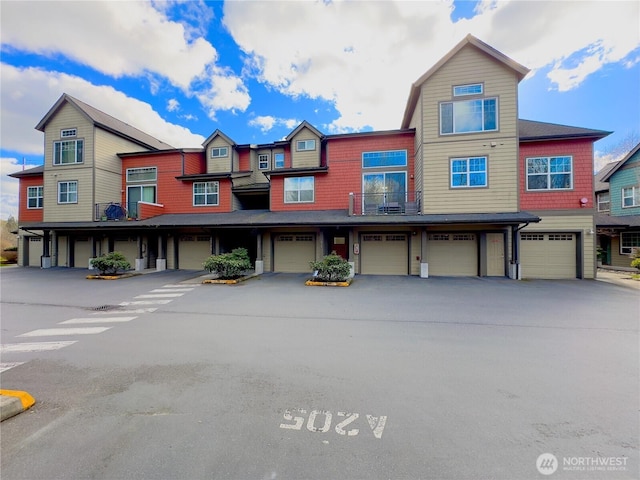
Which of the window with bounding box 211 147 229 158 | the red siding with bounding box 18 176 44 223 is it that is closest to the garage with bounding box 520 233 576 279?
the window with bounding box 211 147 229 158

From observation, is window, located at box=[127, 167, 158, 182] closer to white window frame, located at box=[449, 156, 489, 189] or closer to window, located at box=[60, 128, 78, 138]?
→ window, located at box=[60, 128, 78, 138]

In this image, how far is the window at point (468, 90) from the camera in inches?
516

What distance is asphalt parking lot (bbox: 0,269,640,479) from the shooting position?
7.67 feet

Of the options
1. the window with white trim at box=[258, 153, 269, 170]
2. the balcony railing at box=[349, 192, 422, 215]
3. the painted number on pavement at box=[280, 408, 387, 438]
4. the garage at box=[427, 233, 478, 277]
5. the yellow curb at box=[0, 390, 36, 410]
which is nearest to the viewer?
the painted number on pavement at box=[280, 408, 387, 438]

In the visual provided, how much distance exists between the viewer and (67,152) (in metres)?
17.9

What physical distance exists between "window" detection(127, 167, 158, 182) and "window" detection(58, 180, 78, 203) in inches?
123

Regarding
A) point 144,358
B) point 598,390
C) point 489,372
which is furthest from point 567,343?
point 144,358

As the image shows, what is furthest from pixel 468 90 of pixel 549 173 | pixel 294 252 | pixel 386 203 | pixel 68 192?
pixel 68 192

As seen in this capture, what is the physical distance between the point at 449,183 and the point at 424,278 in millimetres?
4869

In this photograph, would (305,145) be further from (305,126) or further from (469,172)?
(469,172)

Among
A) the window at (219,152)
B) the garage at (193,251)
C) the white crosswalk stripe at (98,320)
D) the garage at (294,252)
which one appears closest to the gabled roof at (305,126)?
the window at (219,152)

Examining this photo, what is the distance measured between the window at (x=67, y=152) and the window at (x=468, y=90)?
22.8 meters

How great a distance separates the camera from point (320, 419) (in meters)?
2.90

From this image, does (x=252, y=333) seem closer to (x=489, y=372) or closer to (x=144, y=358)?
(x=144, y=358)
